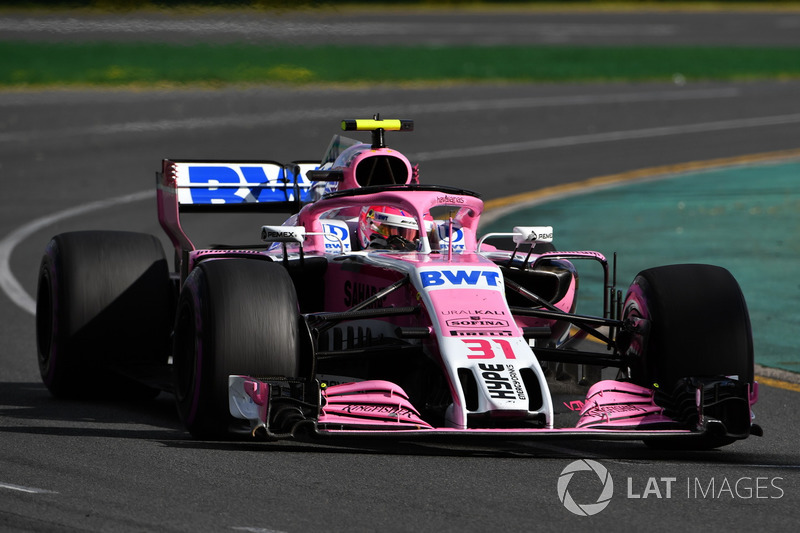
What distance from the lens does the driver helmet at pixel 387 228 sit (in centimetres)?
897

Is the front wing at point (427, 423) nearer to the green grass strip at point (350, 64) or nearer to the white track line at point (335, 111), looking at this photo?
the white track line at point (335, 111)

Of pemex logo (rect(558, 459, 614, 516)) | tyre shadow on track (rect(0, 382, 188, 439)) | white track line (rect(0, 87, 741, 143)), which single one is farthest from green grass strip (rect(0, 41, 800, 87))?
pemex logo (rect(558, 459, 614, 516))

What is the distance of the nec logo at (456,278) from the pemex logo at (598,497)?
3.70 feet

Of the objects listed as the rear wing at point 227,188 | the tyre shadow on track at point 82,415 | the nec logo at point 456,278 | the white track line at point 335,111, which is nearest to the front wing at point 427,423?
the nec logo at point 456,278

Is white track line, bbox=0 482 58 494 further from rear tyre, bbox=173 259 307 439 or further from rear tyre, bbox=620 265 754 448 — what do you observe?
rear tyre, bbox=620 265 754 448

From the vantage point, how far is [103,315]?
9.24 meters

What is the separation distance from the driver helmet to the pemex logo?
2139 mm

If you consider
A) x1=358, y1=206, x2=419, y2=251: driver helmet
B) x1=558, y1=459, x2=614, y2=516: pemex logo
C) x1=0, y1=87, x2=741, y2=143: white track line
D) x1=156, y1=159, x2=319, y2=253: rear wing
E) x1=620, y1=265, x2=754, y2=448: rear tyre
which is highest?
x1=0, y1=87, x2=741, y2=143: white track line

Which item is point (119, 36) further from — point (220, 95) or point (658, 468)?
point (658, 468)

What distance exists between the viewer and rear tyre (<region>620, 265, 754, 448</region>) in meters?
7.88

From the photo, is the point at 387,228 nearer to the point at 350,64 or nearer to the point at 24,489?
the point at 24,489

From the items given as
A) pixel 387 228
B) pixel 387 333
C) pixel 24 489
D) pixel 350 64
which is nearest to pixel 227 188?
pixel 387 228

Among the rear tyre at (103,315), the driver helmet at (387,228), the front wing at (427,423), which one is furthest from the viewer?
the rear tyre at (103,315)

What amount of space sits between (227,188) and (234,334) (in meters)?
3.73
